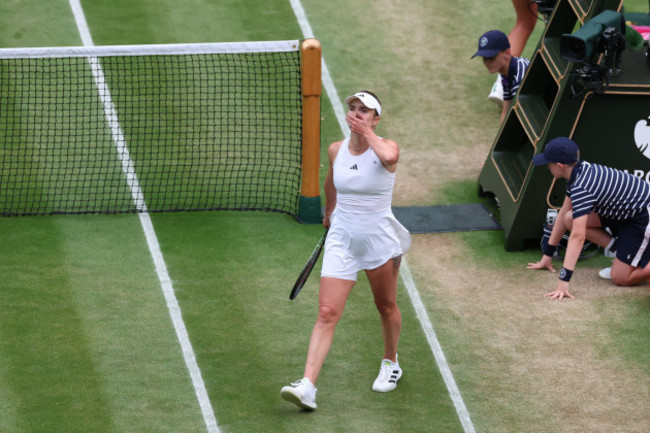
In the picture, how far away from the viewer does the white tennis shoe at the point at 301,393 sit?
360 inches

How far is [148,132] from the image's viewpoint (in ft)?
47.1

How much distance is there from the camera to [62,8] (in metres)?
16.8

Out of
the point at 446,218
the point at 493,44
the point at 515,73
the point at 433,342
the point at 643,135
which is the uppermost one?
the point at 493,44

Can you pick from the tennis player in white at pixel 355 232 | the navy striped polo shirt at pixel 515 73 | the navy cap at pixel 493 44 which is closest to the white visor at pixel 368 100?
the tennis player in white at pixel 355 232

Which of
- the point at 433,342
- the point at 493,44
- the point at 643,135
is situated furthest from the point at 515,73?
the point at 433,342

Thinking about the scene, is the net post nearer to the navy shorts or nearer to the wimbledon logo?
the navy shorts

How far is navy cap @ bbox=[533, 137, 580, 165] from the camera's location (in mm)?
10977

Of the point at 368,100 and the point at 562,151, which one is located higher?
the point at 368,100

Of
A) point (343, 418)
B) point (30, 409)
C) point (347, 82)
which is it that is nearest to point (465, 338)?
point (343, 418)

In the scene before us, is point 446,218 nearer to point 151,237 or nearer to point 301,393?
point 151,237

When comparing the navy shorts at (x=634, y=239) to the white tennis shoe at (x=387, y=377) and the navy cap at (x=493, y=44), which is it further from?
the white tennis shoe at (x=387, y=377)

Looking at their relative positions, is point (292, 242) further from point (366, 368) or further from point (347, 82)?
point (347, 82)

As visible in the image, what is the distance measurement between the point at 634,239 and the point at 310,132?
352 cm

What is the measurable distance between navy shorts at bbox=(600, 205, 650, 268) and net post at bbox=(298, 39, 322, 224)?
122 inches
